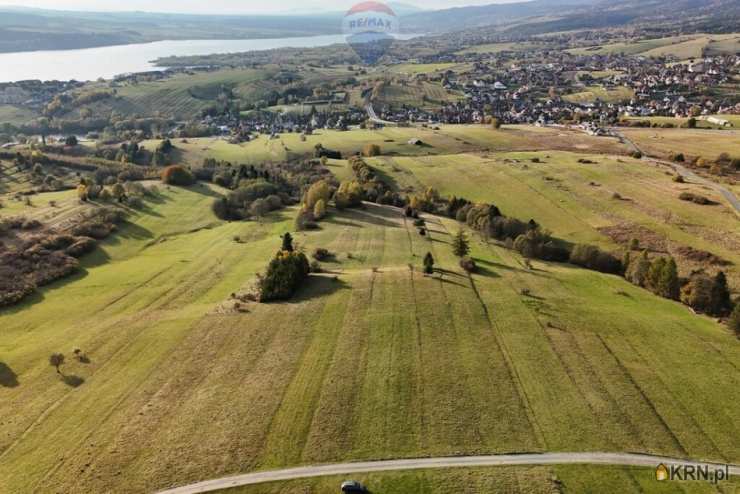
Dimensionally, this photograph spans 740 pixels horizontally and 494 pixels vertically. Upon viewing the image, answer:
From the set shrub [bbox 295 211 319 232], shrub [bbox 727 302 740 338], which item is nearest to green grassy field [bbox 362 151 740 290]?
shrub [bbox 727 302 740 338]

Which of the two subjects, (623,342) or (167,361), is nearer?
(167,361)

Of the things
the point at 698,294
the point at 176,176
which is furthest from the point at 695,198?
the point at 176,176

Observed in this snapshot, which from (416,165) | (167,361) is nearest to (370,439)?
(167,361)

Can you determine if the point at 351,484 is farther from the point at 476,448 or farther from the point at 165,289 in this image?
the point at 165,289

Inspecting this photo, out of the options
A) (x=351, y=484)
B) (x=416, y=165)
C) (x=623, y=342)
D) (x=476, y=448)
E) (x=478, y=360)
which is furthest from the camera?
(x=416, y=165)

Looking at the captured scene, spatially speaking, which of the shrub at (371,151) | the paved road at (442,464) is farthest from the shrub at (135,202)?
the paved road at (442,464)

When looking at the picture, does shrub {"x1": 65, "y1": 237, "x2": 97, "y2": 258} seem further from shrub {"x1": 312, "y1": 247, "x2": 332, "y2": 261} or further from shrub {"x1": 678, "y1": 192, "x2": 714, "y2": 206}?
shrub {"x1": 678, "y1": 192, "x2": 714, "y2": 206}

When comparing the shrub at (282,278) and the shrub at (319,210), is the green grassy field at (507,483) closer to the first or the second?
the shrub at (282,278)
